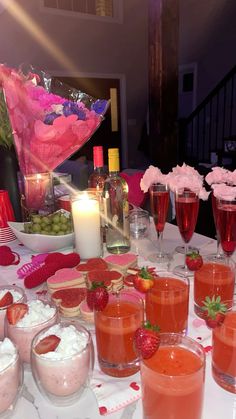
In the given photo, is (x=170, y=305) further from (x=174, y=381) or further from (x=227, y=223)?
(x=227, y=223)

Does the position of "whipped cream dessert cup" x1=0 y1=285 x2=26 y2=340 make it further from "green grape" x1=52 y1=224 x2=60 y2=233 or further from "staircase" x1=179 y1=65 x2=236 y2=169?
"staircase" x1=179 y1=65 x2=236 y2=169

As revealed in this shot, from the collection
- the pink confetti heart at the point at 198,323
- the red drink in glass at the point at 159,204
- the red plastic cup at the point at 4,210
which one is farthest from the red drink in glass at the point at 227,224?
the red plastic cup at the point at 4,210

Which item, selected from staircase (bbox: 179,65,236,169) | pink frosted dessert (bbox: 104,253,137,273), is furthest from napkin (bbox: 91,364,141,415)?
staircase (bbox: 179,65,236,169)

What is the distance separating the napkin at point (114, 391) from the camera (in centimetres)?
74

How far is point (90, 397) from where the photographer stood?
0.76 metres

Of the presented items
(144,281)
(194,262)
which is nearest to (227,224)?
(194,262)

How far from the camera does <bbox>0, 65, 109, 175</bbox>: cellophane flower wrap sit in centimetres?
151

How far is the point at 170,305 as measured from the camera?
35.8 inches

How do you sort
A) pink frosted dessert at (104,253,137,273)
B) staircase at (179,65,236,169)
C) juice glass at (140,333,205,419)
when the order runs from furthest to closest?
staircase at (179,65,236,169) < pink frosted dessert at (104,253,137,273) < juice glass at (140,333,205,419)

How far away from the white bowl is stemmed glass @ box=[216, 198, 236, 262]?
24.0 inches

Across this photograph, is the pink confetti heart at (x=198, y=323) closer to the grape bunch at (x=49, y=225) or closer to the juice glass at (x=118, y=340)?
the juice glass at (x=118, y=340)

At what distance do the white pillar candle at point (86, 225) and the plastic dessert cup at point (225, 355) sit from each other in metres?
0.76

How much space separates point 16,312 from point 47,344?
13 centimetres

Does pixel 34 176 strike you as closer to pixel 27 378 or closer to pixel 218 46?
pixel 27 378
